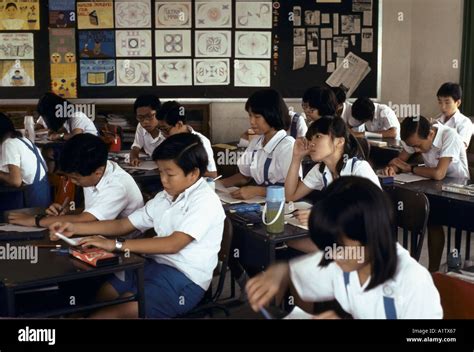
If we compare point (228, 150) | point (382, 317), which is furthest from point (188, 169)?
point (228, 150)

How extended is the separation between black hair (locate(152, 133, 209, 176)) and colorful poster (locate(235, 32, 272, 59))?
12.8 feet

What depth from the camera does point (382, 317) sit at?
4.52 ft

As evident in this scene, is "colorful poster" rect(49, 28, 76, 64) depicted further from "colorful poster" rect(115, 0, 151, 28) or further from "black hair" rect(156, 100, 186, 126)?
"black hair" rect(156, 100, 186, 126)

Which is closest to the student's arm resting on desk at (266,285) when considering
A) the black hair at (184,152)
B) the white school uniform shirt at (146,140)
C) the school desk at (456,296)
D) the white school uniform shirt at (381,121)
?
the school desk at (456,296)

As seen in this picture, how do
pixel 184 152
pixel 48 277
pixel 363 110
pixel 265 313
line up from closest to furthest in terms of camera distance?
pixel 265 313, pixel 48 277, pixel 184 152, pixel 363 110

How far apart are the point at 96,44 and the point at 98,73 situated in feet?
0.79

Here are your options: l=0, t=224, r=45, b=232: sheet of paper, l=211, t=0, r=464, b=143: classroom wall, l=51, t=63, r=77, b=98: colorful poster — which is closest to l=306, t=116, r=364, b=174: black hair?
l=0, t=224, r=45, b=232: sheet of paper

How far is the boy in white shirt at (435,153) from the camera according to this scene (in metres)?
3.37

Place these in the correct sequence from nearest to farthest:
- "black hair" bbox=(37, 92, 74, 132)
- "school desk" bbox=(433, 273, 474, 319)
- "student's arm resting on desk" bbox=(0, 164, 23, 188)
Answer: "school desk" bbox=(433, 273, 474, 319) → "student's arm resting on desk" bbox=(0, 164, 23, 188) → "black hair" bbox=(37, 92, 74, 132)

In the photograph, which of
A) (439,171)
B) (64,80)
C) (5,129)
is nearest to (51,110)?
(5,129)

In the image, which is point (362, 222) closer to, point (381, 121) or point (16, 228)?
point (16, 228)

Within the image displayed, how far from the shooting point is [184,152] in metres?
2.09

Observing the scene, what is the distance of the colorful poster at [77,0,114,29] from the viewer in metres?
5.72

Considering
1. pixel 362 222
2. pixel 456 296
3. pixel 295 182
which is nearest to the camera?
pixel 362 222
